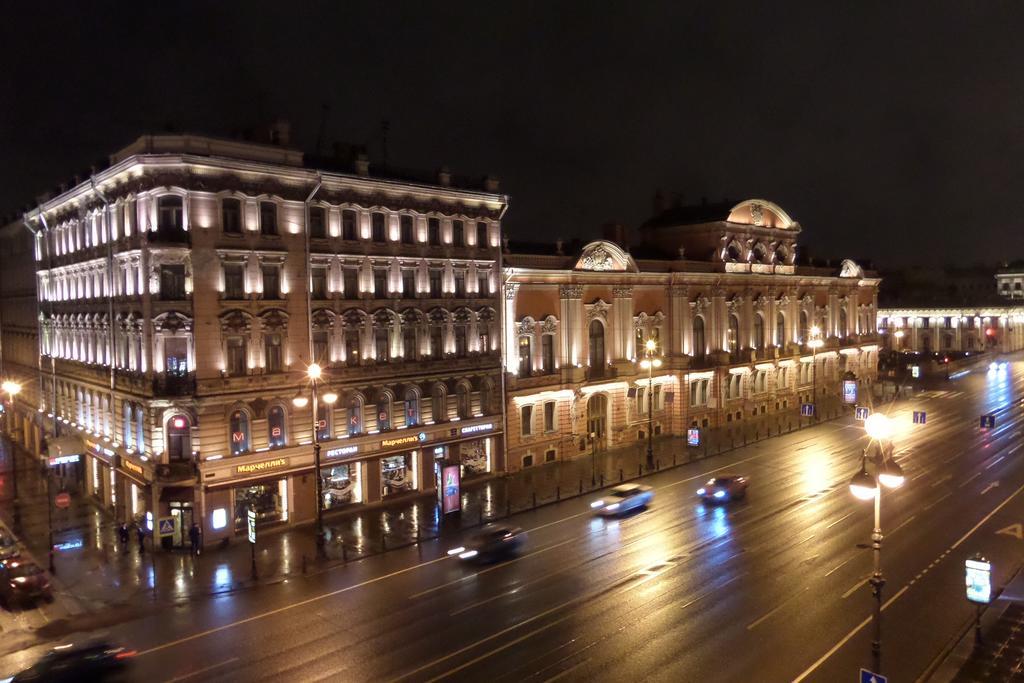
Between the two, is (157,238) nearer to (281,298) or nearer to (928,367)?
(281,298)

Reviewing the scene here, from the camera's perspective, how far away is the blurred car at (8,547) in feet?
104

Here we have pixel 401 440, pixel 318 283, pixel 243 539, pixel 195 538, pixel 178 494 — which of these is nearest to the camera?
pixel 195 538

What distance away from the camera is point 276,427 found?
3731 centimetres

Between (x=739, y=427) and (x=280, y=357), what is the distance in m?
42.4

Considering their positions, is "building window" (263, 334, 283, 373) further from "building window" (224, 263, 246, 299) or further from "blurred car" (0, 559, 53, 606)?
"blurred car" (0, 559, 53, 606)

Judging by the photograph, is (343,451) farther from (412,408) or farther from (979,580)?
(979,580)

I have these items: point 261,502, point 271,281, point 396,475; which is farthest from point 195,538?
point 271,281

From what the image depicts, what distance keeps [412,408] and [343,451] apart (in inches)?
206

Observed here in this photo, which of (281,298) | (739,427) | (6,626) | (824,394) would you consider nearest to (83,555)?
(6,626)

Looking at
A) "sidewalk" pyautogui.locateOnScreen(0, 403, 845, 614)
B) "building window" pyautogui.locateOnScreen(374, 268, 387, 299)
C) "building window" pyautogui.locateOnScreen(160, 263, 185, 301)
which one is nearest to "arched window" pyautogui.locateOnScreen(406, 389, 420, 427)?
"sidewalk" pyautogui.locateOnScreen(0, 403, 845, 614)

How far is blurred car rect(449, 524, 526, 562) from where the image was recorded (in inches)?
1207

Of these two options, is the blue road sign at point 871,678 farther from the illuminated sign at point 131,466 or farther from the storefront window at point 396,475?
the illuminated sign at point 131,466

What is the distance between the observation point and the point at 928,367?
331ft

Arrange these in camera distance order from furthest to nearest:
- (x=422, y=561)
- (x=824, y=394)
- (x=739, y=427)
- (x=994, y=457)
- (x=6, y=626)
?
(x=824, y=394)
(x=739, y=427)
(x=994, y=457)
(x=422, y=561)
(x=6, y=626)
